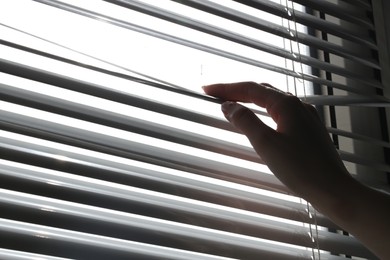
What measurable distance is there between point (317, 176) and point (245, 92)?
0.49ft

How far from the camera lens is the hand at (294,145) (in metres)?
0.70

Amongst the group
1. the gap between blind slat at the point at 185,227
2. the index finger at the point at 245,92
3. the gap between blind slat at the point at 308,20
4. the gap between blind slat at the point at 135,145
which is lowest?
the gap between blind slat at the point at 185,227

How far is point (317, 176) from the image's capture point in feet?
2.30

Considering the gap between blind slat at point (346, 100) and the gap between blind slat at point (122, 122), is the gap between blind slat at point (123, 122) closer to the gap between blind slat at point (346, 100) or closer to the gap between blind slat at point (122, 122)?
the gap between blind slat at point (122, 122)

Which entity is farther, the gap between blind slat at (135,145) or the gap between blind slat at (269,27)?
the gap between blind slat at (269,27)

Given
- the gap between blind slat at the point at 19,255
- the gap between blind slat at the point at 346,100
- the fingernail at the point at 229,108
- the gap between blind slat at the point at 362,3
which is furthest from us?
the gap between blind slat at the point at 362,3

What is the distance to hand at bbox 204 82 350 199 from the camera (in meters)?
0.70

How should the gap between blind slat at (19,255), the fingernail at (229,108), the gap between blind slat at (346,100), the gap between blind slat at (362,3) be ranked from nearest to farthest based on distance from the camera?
the gap between blind slat at (19,255) < the fingernail at (229,108) < the gap between blind slat at (346,100) < the gap between blind slat at (362,3)

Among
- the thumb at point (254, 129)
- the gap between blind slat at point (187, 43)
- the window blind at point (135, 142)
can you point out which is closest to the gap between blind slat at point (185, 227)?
the window blind at point (135, 142)

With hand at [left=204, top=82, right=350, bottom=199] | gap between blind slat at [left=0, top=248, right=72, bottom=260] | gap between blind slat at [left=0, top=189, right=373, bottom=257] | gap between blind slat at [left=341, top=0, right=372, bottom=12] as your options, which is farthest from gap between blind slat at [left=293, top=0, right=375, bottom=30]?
gap between blind slat at [left=0, top=248, right=72, bottom=260]

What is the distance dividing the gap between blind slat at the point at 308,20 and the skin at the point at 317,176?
0.21 meters

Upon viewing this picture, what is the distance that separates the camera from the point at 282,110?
0.74m

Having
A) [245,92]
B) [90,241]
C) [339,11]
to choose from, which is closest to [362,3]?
[339,11]

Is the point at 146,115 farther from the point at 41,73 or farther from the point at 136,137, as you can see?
the point at 41,73
